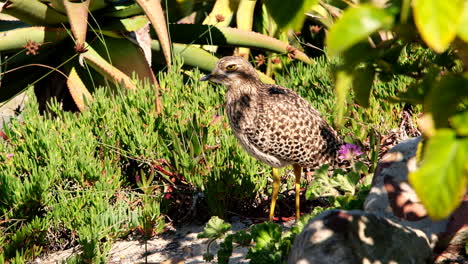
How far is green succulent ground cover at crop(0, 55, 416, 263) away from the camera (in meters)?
4.73

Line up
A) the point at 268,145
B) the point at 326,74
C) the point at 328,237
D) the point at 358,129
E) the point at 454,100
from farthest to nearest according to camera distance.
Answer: the point at 326,74 → the point at 358,129 → the point at 268,145 → the point at 328,237 → the point at 454,100

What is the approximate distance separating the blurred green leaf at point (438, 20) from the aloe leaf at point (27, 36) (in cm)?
577

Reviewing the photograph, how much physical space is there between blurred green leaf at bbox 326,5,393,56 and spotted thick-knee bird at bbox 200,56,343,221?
3.63m

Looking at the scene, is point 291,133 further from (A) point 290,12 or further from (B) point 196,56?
(A) point 290,12

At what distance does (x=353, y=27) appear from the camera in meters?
1.23

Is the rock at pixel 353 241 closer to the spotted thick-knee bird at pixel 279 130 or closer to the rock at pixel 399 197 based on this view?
the rock at pixel 399 197

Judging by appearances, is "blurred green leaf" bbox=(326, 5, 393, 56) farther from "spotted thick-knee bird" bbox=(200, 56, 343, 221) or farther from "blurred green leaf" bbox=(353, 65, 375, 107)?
"spotted thick-knee bird" bbox=(200, 56, 343, 221)

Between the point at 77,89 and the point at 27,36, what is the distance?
69 centimetres

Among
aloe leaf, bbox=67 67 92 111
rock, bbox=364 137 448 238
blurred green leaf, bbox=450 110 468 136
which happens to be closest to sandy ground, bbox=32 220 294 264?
rock, bbox=364 137 448 238

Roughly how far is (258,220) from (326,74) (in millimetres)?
1718

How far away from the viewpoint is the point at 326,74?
20.4ft

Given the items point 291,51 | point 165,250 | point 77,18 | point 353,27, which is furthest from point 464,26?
point 291,51

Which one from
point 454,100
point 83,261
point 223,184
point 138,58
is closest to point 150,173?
point 223,184

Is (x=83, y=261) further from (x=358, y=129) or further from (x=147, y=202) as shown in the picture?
(x=358, y=129)
